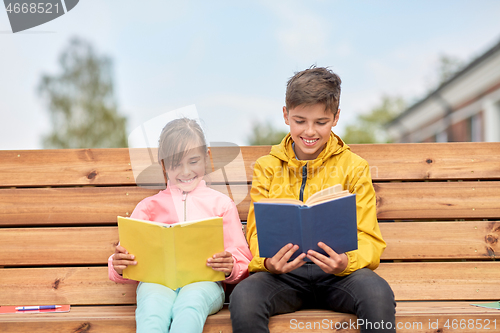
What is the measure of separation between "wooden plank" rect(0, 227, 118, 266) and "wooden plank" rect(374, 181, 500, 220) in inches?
57.7

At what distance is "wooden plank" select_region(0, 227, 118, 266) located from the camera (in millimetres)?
2182

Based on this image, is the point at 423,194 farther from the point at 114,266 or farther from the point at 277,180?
the point at 114,266

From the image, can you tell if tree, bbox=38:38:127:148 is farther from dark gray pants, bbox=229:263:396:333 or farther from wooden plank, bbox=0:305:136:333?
dark gray pants, bbox=229:263:396:333

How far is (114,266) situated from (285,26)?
54.2ft

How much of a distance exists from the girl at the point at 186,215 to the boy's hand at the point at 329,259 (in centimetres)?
40

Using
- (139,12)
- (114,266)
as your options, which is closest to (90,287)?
(114,266)

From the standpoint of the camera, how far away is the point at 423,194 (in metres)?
2.20

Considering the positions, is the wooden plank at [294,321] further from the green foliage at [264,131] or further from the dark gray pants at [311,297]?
the green foliage at [264,131]

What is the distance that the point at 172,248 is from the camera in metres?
1.60

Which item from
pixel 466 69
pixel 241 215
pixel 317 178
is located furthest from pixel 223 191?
pixel 466 69

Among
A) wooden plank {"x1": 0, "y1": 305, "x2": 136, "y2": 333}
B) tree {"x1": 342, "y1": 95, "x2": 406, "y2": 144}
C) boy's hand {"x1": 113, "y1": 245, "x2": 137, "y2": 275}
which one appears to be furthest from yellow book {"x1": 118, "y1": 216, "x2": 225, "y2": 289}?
tree {"x1": 342, "y1": 95, "x2": 406, "y2": 144}

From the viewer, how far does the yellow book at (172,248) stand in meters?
1.58

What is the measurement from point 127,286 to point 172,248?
0.69 m

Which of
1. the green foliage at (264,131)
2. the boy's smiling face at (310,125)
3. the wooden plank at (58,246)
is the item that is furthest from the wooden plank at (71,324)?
the green foliage at (264,131)
